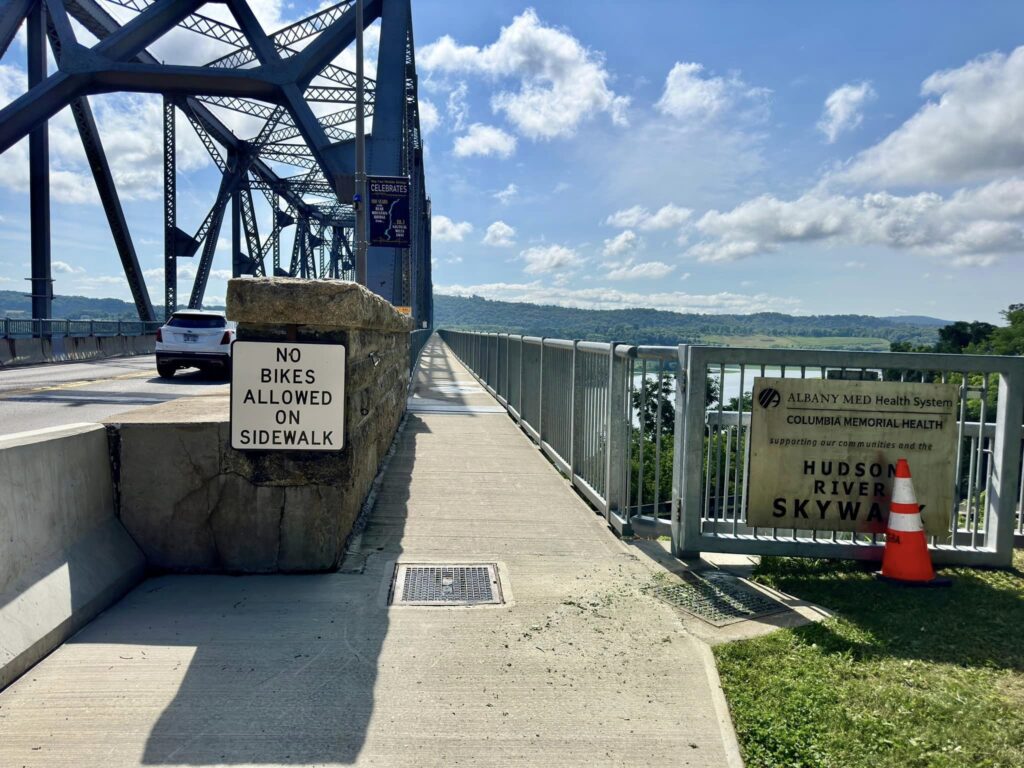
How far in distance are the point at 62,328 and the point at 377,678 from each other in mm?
27464

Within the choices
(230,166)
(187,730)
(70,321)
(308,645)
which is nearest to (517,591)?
(308,645)

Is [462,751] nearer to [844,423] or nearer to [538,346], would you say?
[844,423]

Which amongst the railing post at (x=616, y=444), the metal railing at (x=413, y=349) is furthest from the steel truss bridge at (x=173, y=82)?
the railing post at (x=616, y=444)

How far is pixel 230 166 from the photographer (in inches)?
2000

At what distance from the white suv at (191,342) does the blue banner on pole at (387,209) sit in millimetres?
4467

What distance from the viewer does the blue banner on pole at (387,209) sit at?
17812 mm

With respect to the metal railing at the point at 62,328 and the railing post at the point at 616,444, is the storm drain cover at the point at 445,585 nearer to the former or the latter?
the railing post at the point at 616,444

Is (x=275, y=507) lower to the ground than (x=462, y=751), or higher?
higher

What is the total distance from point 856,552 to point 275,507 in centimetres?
389

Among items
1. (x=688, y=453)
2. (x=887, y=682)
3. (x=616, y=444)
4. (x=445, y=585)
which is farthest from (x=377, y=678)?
(x=616, y=444)

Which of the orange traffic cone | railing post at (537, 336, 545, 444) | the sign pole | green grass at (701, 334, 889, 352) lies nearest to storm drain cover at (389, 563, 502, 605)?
green grass at (701, 334, 889, 352)

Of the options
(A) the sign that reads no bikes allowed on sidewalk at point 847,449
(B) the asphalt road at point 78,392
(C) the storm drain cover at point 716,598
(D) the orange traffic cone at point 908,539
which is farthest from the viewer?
(B) the asphalt road at point 78,392

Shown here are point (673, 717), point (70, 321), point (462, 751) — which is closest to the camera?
point (462, 751)

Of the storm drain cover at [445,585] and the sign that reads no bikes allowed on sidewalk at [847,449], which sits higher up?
the sign that reads no bikes allowed on sidewalk at [847,449]
